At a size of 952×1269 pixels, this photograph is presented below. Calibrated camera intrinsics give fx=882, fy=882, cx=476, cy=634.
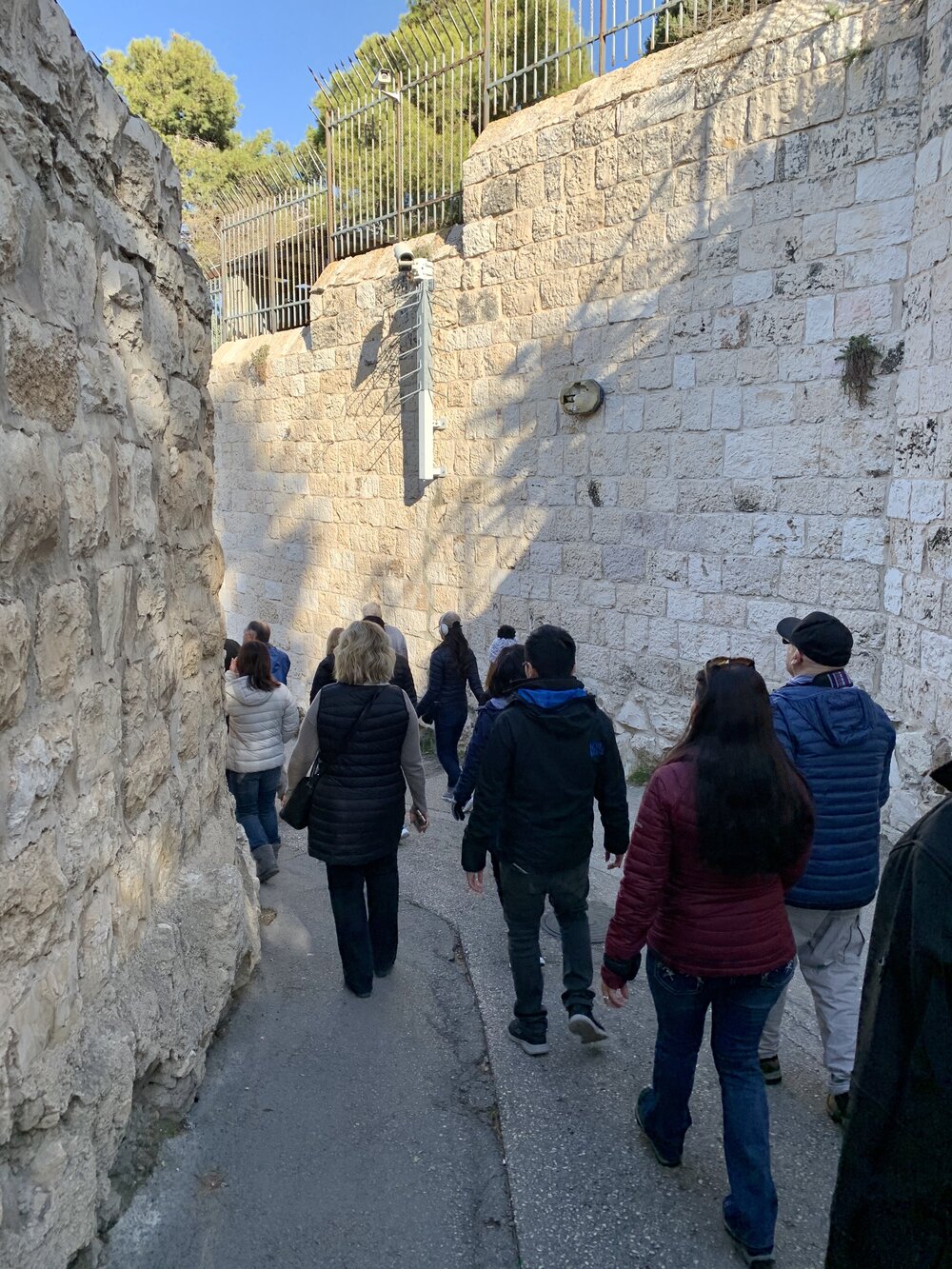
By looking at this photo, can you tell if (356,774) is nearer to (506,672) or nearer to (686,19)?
(506,672)

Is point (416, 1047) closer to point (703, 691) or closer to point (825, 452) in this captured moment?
point (703, 691)

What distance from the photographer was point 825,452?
5641mm

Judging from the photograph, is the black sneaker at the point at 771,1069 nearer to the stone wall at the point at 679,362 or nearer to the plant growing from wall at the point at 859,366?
the stone wall at the point at 679,362

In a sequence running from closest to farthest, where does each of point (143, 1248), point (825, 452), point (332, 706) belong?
1. point (143, 1248)
2. point (332, 706)
3. point (825, 452)

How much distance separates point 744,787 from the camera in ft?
7.51

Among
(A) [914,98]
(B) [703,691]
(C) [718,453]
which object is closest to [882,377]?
(C) [718,453]

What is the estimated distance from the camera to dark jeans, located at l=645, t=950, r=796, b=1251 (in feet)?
7.47

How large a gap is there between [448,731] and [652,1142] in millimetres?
4224

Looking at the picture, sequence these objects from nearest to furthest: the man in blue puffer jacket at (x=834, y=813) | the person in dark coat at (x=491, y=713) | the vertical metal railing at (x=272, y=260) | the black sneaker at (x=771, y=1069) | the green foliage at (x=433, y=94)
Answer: the man in blue puffer jacket at (x=834, y=813) → the black sneaker at (x=771, y=1069) → the person in dark coat at (x=491, y=713) → the green foliage at (x=433, y=94) → the vertical metal railing at (x=272, y=260)

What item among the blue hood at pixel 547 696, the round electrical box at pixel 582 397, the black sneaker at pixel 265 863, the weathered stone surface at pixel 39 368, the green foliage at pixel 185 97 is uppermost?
the green foliage at pixel 185 97

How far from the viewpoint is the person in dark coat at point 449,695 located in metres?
6.76

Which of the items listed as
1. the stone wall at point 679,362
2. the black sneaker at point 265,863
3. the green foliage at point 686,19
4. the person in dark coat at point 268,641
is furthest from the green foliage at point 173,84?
the black sneaker at point 265,863

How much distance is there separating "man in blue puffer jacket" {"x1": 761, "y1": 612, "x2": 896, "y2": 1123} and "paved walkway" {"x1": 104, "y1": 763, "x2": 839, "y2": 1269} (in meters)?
0.38

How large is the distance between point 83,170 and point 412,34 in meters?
7.69
